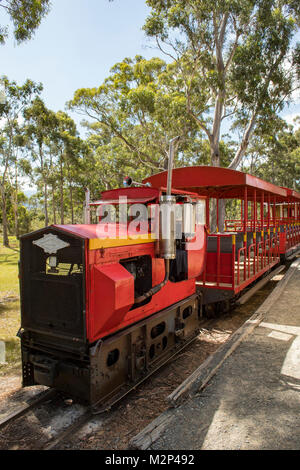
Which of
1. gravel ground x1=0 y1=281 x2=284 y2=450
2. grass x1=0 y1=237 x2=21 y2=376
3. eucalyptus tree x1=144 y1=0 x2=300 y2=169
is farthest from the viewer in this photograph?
eucalyptus tree x1=144 y1=0 x2=300 y2=169

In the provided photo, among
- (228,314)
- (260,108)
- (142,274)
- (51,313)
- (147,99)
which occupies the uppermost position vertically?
(147,99)

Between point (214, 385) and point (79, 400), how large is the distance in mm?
1538

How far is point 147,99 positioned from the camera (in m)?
18.1

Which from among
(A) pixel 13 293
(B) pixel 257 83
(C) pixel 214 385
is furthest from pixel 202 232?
(B) pixel 257 83

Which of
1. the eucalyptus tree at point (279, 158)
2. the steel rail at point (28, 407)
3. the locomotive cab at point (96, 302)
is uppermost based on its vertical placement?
the eucalyptus tree at point (279, 158)

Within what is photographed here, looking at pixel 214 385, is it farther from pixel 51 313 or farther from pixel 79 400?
pixel 51 313

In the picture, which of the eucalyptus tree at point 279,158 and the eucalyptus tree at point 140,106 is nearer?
the eucalyptus tree at point 140,106

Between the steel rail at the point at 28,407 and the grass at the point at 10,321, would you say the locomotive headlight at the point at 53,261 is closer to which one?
the steel rail at the point at 28,407

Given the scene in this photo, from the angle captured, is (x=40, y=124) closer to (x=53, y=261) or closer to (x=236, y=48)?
(x=236, y=48)

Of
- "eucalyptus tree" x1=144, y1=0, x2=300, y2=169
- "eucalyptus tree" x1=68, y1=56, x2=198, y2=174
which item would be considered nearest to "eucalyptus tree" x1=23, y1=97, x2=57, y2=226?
"eucalyptus tree" x1=68, y1=56, x2=198, y2=174

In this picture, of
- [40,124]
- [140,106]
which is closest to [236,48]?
[140,106]

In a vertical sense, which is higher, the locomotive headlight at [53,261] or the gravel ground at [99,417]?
the locomotive headlight at [53,261]

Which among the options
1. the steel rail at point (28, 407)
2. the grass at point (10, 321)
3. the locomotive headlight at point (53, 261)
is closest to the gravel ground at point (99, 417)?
the steel rail at point (28, 407)

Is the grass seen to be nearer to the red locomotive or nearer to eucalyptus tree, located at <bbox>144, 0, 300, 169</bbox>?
the red locomotive
